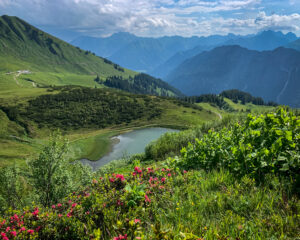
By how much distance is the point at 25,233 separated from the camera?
4.29 metres

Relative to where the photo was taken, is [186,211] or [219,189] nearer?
[186,211]

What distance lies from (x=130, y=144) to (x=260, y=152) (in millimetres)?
130066

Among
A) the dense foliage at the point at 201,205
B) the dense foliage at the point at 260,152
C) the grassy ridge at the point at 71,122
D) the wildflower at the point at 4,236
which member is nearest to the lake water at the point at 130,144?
the grassy ridge at the point at 71,122

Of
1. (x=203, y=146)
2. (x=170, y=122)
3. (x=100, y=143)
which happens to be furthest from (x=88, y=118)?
(x=203, y=146)

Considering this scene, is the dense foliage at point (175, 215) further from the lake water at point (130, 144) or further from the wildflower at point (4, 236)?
the lake water at point (130, 144)

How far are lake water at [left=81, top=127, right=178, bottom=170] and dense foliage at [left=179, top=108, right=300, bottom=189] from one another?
9354 centimetres

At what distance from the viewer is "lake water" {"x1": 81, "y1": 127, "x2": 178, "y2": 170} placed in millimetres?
108688

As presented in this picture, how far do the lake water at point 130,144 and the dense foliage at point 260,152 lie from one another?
9354 centimetres

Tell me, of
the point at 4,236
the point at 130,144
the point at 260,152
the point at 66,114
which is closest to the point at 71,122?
the point at 66,114

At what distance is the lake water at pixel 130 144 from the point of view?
357 ft

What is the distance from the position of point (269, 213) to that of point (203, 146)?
3.68 metres

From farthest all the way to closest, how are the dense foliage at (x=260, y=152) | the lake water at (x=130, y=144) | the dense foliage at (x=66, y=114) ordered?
1. the dense foliage at (x=66, y=114)
2. the lake water at (x=130, y=144)
3. the dense foliage at (x=260, y=152)

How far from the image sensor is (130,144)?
133m

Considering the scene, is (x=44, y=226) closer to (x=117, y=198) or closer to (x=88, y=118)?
(x=117, y=198)
